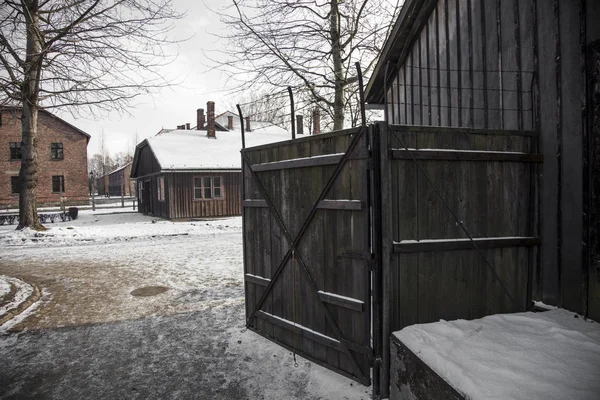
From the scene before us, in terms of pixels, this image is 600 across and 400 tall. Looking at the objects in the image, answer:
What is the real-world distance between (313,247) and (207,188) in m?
19.9

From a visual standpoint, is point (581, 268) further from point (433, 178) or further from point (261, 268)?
point (261, 268)

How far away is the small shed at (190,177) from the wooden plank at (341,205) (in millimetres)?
17076

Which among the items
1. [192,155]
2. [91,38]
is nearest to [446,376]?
[91,38]

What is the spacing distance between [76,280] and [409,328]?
308 inches

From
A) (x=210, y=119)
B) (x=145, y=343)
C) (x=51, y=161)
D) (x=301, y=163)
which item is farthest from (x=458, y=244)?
(x=51, y=161)

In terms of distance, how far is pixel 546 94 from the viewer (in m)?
4.15

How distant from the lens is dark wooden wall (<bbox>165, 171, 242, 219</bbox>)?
2205cm

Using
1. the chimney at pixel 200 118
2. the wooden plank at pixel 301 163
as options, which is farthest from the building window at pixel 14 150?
the wooden plank at pixel 301 163

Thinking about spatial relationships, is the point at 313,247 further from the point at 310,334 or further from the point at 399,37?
the point at 399,37

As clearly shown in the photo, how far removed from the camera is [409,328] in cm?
354

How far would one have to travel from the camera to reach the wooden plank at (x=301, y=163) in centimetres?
398

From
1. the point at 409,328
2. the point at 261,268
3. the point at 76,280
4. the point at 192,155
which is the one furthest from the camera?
the point at 192,155

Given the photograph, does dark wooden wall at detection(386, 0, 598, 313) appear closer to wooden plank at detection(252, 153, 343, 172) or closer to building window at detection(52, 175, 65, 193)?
wooden plank at detection(252, 153, 343, 172)

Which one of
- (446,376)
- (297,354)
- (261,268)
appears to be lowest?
(297,354)
